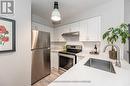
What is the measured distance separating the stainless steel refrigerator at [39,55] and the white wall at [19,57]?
0.54 meters

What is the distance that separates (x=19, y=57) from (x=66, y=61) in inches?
68.6

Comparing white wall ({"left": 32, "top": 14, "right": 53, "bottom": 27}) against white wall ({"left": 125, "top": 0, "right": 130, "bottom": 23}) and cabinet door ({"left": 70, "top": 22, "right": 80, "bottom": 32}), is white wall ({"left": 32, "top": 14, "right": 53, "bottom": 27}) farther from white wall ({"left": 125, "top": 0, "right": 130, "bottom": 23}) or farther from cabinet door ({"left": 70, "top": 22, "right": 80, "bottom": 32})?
white wall ({"left": 125, "top": 0, "right": 130, "bottom": 23})

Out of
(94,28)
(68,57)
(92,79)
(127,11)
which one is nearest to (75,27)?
(94,28)

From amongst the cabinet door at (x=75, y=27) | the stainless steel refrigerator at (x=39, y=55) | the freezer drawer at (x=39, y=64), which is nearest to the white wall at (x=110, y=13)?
the cabinet door at (x=75, y=27)

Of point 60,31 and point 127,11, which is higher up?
point 127,11

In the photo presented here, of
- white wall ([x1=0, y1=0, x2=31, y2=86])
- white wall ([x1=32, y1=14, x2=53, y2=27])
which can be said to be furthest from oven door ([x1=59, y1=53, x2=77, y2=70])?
white wall ([x1=32, y1=14, x2=53, y2=27])

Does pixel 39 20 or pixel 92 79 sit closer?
pixel 92 79

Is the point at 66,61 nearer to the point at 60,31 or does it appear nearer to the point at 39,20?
→ the point at 60,31

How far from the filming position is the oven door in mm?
3026

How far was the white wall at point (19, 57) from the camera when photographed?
5.77 ft

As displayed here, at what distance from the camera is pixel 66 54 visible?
3.32 metres

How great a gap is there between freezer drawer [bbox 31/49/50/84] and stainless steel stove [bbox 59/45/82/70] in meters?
0.57

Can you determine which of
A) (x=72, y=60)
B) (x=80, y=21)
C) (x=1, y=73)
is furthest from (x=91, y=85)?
(x=80, y=21)

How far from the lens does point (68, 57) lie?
10.6ft
